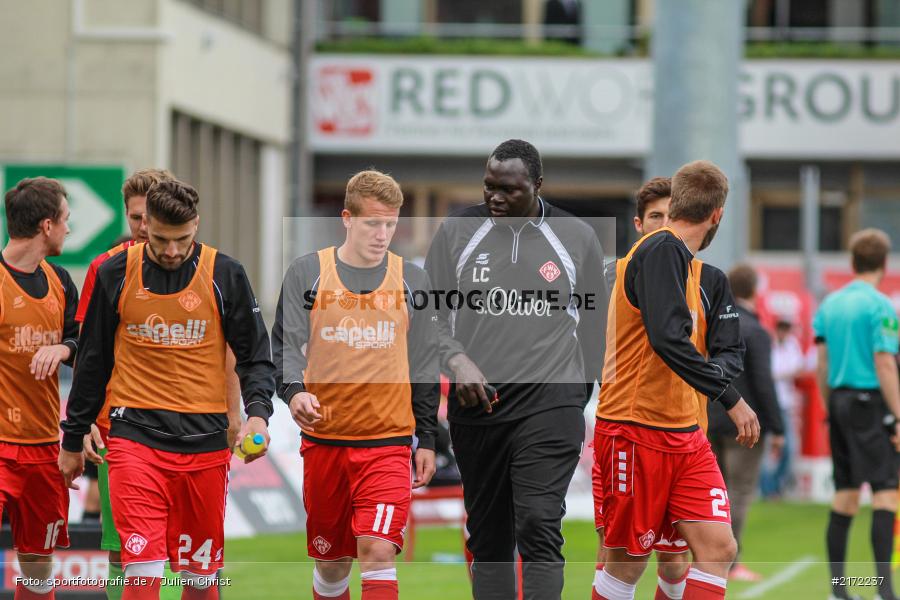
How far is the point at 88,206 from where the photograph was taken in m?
11.4

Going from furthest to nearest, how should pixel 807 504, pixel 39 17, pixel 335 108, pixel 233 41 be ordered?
pixel 335 108 < pixel 233 41 < pixel 39 17 < pixel 807 504

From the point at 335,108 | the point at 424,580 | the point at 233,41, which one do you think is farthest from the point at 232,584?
the point at 335,108

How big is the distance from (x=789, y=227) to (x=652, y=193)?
2405 cm

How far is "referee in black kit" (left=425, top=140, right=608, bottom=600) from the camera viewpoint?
726 cm

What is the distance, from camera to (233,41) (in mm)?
27000

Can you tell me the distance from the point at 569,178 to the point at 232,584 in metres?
20.8

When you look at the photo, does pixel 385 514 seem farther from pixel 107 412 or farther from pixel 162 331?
pixel 107 412

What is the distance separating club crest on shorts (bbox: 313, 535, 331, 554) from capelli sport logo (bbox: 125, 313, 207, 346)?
1.16m

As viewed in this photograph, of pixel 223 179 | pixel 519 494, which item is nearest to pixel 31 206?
pixel 519 494

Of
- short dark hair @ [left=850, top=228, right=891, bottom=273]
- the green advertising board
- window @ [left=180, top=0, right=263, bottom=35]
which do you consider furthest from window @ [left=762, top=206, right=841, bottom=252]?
the green advertising board

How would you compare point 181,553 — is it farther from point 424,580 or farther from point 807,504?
point 807,504

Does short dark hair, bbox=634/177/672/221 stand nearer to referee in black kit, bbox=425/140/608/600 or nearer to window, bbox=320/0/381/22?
referee in black kit, bbox=425/140/608/600

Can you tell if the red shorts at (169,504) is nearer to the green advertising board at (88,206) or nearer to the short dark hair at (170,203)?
the short dark hair at (170,203)

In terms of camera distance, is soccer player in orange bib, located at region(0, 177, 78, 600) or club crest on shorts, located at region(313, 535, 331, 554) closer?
club crest on shorts, located at region(313, 535, 331, 554)
